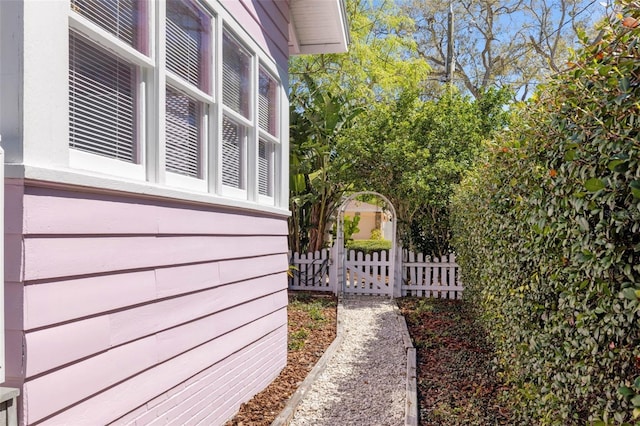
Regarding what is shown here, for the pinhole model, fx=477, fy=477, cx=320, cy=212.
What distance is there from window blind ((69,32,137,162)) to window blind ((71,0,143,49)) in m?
0.14

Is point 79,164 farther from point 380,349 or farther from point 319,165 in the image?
point 319,165

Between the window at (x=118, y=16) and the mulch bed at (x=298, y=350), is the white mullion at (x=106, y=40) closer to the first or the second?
the window at (x=118, y=16)

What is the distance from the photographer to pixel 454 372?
5.59m

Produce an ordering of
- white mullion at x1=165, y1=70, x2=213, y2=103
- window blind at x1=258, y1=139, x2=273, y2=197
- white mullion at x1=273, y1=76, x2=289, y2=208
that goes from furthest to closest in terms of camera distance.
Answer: white mullion at x1=273, y1=76, x2=289, y2=208
window blind at x1=258, y1=139, x2=273, y2=197
white mullion at x1=165, y1=70, x2=213, y2=103

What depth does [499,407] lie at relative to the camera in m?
4.41

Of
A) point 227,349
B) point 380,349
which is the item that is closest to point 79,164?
point 227,349

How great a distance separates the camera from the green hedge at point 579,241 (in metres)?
1.83

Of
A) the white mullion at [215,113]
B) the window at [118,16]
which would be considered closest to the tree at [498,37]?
the white mullion at [215,113]

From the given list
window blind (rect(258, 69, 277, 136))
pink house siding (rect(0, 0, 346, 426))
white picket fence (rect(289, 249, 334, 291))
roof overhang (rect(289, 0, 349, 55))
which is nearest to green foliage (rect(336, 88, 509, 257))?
white picket fence (rect(289, 249, 334, 291))

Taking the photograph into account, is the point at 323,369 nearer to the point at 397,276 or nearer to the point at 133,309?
the point at 133,309

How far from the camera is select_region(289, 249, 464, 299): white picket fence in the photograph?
36.9 ft

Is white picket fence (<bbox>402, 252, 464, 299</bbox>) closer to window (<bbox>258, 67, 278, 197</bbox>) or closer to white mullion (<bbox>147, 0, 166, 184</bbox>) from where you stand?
window (<bbox>258, 67, 278, 197</bbox>)

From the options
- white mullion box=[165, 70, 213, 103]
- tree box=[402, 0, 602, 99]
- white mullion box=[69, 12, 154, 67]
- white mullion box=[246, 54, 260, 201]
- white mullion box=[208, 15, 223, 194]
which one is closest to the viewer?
white mullion box=[69, 12, 154, 67]

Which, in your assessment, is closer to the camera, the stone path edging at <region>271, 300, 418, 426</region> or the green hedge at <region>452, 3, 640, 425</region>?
the green hedge at <region>452, 3, 640, 425</region>
